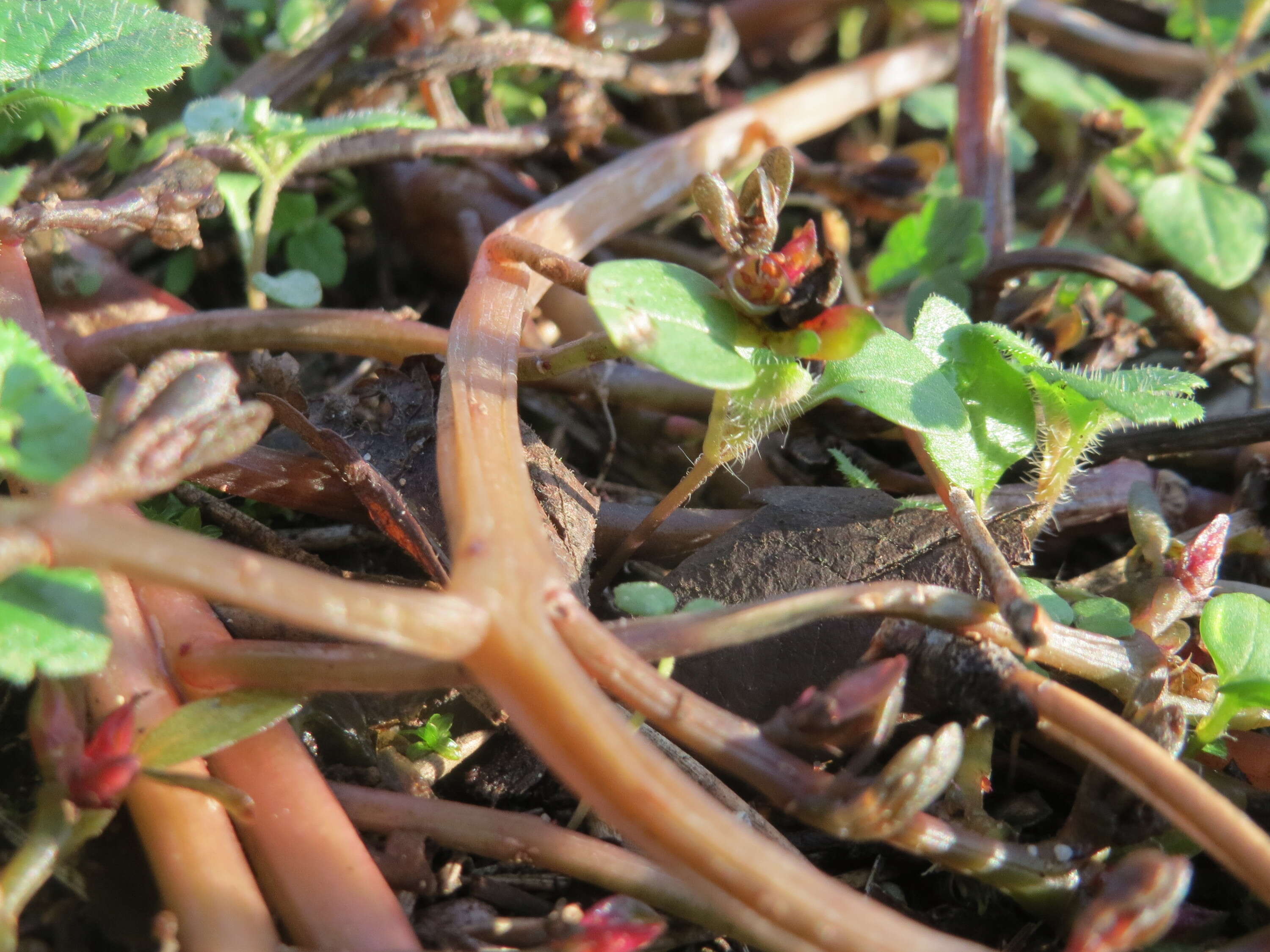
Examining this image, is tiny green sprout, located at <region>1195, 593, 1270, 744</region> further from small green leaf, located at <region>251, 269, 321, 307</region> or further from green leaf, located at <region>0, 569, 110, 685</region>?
small green leaf, located at <region>251, 269, 321, 307</region>

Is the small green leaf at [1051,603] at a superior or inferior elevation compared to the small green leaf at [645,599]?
inferior

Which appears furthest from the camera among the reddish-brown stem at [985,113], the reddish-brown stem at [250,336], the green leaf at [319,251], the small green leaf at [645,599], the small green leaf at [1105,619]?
the reddish-brown stem at [985,113]

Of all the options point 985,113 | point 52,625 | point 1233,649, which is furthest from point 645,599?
point 985,113

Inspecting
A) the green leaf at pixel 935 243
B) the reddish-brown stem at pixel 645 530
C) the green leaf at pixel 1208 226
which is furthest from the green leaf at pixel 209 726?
the green leaf at pixel 1208 226

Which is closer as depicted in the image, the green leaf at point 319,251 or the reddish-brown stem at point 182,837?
the reddish-brown stem at point 182,837

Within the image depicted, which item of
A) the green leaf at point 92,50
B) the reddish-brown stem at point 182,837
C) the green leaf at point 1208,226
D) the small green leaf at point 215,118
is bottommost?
the green leaf at point 1208,226

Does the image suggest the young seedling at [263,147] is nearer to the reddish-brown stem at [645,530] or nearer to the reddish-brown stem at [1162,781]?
the reddish-brown stem at [645,530]

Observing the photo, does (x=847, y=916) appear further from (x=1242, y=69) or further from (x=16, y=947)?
(x=1242, y=69)
